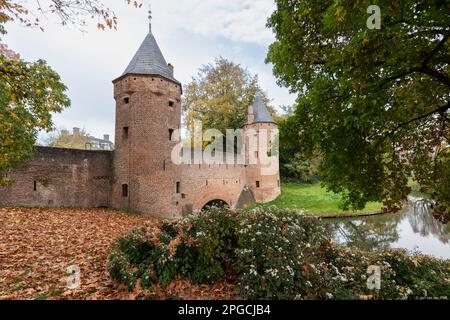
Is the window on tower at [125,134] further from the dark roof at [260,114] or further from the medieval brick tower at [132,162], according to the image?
the dark roof at [260,114]

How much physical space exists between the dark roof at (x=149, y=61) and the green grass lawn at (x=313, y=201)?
1292 centimetres

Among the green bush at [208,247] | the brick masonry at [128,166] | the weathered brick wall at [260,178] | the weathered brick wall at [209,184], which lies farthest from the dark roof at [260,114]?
the green bush at [208,247]

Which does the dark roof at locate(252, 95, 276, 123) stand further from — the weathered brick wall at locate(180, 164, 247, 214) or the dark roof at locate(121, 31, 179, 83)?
the dark roof at locate(121, 31, 179, 83)

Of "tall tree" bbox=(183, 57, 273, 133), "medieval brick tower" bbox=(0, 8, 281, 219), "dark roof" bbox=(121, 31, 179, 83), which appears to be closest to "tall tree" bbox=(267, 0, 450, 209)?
"medieval brick tower" bbox=(0, 8, 281, 219)

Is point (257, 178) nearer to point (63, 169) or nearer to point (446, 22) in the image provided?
point (63, 169)

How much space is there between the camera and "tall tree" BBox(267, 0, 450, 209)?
11.3 feet

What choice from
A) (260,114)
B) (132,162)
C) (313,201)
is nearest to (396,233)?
(313,201)

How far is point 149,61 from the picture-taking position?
14.6m

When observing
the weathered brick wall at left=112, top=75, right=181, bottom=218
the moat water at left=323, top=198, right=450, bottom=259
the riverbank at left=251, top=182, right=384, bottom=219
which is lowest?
the moat water at left=323, top=198, right=450, bottom=259

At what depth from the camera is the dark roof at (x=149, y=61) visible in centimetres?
1419

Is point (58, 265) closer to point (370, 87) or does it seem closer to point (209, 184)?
point (370, 87)

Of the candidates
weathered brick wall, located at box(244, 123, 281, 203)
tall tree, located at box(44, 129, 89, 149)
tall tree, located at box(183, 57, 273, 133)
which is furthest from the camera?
tall tree, located at box(44, 129, 89, 149)

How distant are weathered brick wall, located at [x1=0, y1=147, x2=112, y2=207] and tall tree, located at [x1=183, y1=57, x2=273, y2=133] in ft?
40.7
